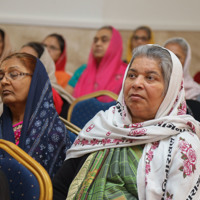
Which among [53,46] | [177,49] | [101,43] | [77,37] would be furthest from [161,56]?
[77,37]

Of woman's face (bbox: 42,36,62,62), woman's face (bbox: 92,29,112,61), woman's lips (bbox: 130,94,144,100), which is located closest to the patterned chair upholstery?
woman's lips (bbox: 130,94,144,100)

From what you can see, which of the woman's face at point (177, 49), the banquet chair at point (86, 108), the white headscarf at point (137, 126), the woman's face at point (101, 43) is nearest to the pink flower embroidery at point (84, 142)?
the white headscarf at point (137, 126)

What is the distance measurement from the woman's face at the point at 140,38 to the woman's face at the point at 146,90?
2.24 metres

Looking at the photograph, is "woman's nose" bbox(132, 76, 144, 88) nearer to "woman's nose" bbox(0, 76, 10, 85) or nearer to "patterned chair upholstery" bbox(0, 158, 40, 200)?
"patterned chair upholstery" bbox(0, 158, 40, 200)

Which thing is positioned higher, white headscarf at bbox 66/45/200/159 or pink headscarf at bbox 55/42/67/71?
pink headscarf at bbox 55/42/67/71

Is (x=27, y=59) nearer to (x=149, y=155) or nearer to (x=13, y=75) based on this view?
(x=13, y=75)

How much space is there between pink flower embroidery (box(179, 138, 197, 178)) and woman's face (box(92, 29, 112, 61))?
2222 mm

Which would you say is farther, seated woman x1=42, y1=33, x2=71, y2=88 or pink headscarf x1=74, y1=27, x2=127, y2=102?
seated woman x1=42, y1=33, x2=71, y2=88

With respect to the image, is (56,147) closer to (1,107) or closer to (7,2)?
(1,107)

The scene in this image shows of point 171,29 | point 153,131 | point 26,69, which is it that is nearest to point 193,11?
point 171,29

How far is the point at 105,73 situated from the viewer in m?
3.20

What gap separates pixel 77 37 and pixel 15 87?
269 centimetres

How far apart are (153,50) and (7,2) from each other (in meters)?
2.98

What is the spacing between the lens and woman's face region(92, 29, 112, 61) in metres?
3.33
